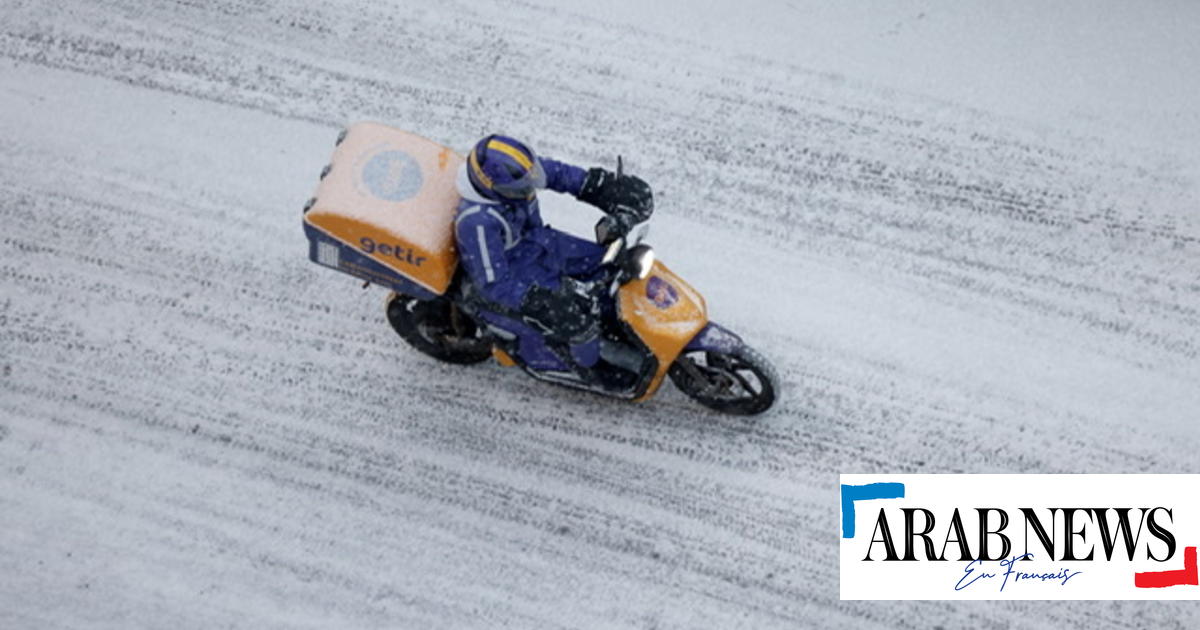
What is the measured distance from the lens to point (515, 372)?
583cm

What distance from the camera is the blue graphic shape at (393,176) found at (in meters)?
4.99

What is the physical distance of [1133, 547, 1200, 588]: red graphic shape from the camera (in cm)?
520

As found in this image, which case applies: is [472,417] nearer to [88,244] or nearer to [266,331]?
[266,331]

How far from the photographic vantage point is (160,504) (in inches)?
214

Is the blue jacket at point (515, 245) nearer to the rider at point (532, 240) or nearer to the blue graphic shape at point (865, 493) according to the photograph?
the rider at point (532, 240)

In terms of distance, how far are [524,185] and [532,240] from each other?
1.42 ft

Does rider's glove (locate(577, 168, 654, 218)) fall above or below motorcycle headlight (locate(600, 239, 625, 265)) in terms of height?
above

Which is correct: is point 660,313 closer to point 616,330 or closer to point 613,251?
point 616,330

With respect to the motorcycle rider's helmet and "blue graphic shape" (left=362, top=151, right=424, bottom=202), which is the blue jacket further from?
"blue graphic shape" (left=362, top=151, right=424, bottom=202)

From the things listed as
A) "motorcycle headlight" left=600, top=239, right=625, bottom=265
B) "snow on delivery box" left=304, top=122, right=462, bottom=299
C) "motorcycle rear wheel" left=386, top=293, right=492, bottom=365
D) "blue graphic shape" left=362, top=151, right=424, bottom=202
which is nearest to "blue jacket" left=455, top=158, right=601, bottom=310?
"snow on delivery box" left=304, top=122, right=462, bottom=299

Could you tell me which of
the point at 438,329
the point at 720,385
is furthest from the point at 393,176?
the point at 720,385

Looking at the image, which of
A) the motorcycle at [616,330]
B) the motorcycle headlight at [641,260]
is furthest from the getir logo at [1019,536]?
the motorcycle headlight at [641,260]

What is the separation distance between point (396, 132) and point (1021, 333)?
3.01 metres

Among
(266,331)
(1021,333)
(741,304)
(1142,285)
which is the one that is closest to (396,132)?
(266,331)
